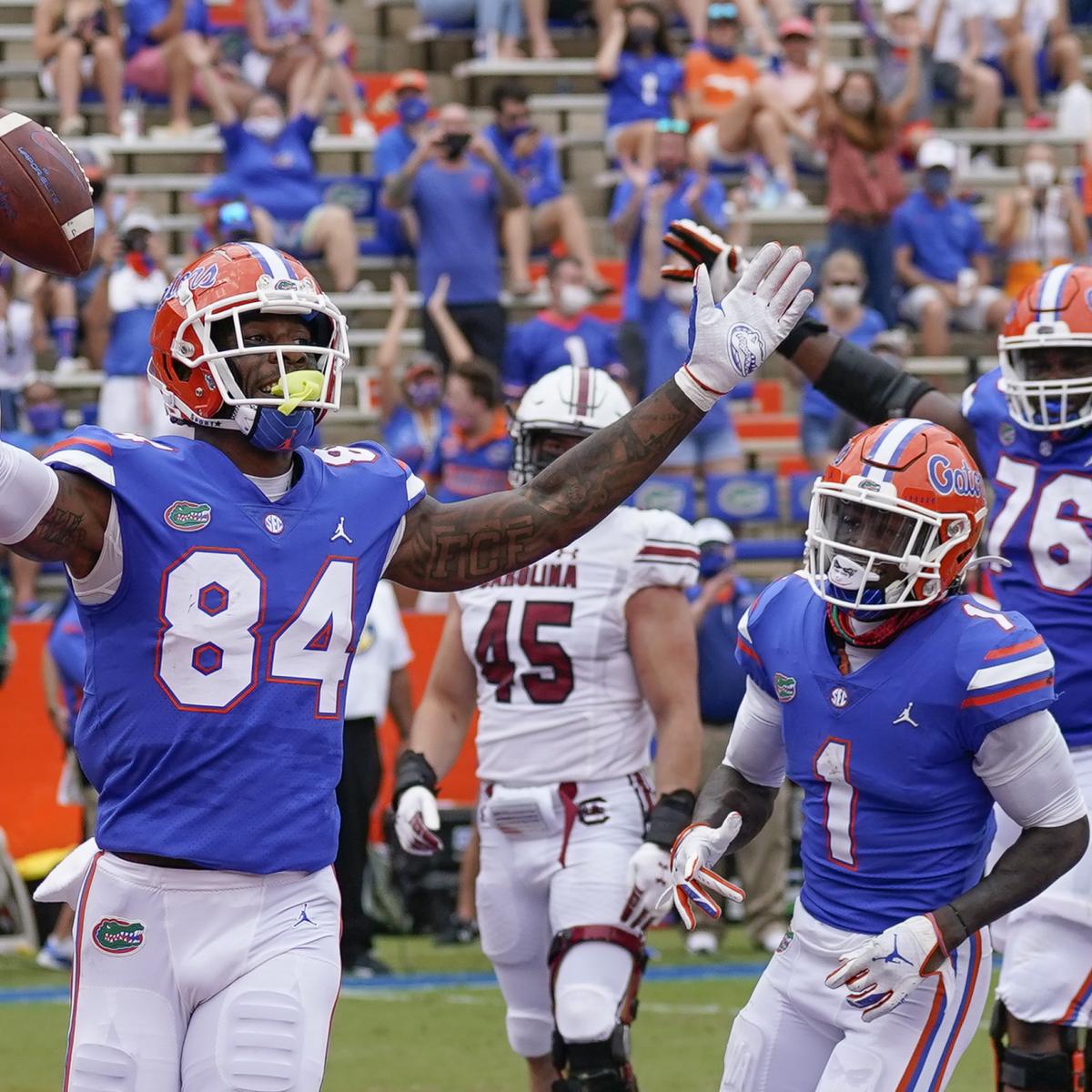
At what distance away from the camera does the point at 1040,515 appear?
5.72 metres

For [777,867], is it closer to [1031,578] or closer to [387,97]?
[1031,578]

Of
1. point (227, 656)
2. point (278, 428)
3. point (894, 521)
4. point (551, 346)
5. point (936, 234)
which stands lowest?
point (551, 346)

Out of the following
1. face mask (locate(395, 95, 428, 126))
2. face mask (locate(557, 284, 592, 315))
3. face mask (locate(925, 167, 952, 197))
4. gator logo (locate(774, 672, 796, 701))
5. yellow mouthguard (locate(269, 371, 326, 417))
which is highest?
yellow mouthguard (locate(269, 371, 326, 417))

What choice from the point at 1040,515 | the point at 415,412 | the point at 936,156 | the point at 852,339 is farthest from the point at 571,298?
the point at 1040,515

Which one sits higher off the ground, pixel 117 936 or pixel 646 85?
pixel 646 85

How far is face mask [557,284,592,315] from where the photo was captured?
12281 mm

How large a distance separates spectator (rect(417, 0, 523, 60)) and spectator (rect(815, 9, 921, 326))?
111 inches

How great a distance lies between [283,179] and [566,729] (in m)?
8.85

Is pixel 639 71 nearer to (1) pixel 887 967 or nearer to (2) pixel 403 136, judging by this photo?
(2) pixel 403 136

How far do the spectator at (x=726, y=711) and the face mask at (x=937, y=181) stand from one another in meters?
5.09

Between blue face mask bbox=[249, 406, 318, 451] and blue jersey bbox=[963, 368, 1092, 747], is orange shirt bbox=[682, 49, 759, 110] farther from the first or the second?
blue face mask bbox=[249, 406, 318, 451]

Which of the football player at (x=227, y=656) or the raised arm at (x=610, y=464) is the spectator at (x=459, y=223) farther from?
the football player at (x=227, y=656)

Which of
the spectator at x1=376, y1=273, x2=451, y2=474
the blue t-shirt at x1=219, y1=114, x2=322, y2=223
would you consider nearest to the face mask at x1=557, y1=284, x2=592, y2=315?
the spectator at x1=376, y1=273, x2=451, y2=474

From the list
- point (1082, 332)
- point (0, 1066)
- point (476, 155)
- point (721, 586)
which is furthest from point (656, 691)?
point (476, 155)
